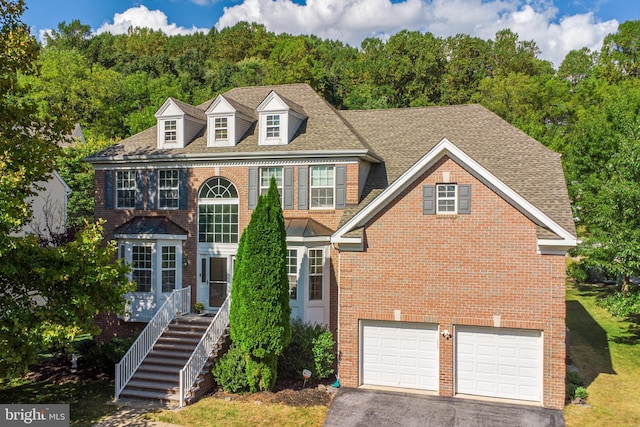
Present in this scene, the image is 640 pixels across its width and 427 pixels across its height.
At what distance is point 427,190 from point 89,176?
27.1 m

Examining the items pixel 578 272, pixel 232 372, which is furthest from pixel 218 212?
pixel 578 272

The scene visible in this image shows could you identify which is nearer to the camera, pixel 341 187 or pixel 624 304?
pixel 341 187

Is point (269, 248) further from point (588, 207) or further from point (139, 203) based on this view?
point (588, 207)

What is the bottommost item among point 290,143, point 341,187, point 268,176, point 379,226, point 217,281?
point 217,281

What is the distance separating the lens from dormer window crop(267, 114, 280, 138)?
1933cm

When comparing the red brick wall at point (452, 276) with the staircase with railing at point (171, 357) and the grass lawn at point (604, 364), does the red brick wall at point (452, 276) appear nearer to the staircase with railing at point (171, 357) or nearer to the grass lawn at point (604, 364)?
the grass lawn at point (604, 364)

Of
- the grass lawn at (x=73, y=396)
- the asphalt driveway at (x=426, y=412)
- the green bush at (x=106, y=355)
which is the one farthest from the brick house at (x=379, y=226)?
the grass lawn at (x=73, y=396)

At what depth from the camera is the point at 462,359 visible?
49.4 ft

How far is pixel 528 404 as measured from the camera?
14.2 metres

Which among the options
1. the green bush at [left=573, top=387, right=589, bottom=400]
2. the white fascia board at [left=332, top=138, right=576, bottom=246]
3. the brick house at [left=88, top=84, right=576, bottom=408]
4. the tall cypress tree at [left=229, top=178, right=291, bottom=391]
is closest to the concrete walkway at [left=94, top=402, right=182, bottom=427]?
the tall cypress tree at [left=229, top=178, right=291, bottom=391]

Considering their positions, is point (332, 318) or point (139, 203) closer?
point (332, 318)

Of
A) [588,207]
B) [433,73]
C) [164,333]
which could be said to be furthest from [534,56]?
[164,333]

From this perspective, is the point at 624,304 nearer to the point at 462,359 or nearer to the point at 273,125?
the point at 462,359

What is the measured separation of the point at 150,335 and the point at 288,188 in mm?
7243
